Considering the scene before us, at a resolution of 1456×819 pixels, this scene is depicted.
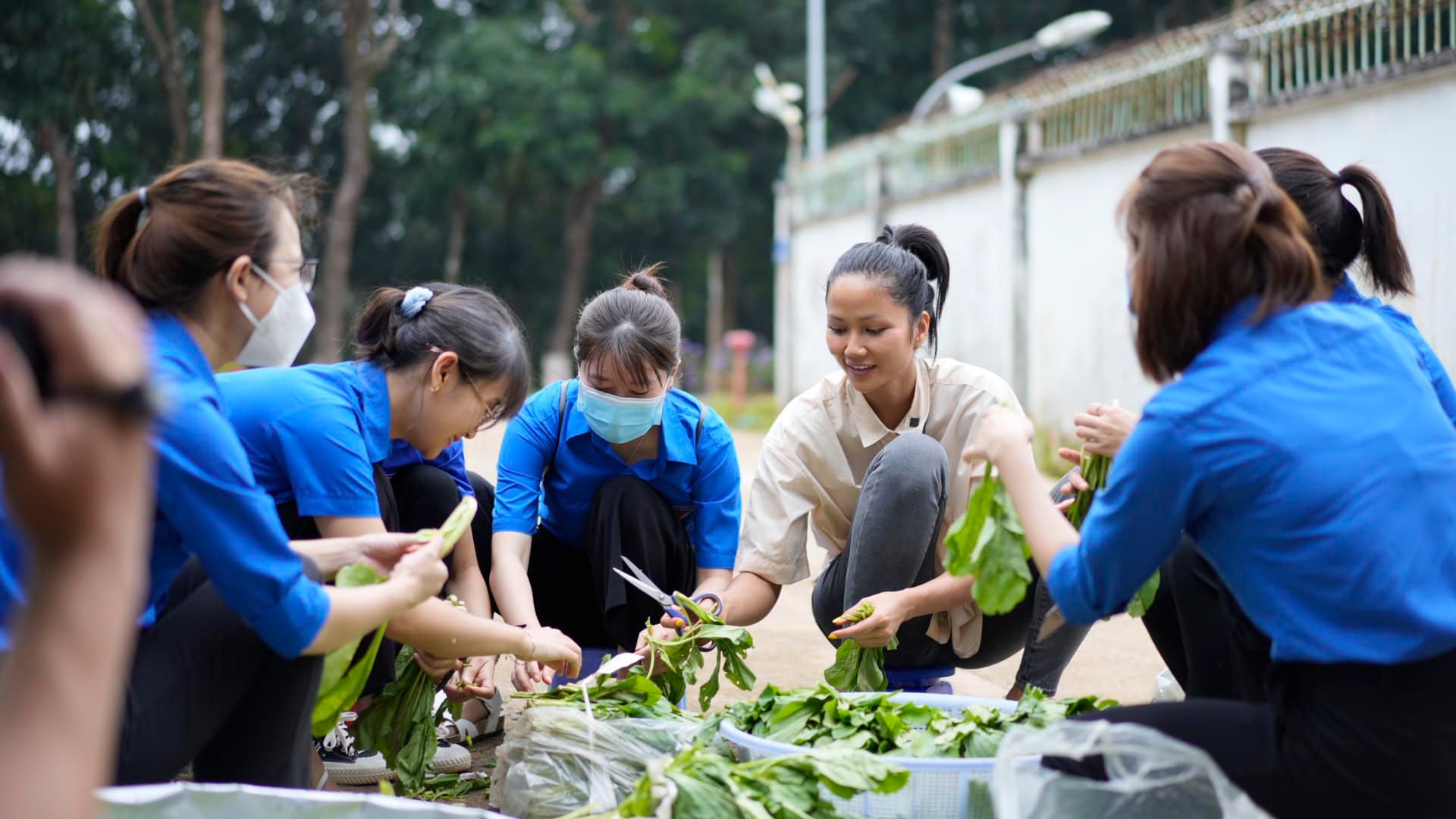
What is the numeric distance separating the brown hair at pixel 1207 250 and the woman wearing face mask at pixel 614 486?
168 centimetres

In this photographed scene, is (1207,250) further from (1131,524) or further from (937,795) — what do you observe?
(937,795)

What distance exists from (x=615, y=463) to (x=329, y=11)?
95.1 ft

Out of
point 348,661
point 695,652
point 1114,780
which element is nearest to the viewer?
point 1114,780

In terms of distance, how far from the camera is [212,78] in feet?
60.0

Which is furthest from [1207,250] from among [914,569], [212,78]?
[212,78]

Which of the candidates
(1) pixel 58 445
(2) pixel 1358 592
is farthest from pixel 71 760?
(2) pixel 1358 592

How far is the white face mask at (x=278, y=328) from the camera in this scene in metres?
2.58

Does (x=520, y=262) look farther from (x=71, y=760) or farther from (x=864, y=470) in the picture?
(x=71, y=760)

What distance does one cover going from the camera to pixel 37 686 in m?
1.31

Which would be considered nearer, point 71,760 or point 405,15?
point 71,760

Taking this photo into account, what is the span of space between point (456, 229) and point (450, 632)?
97.0ft

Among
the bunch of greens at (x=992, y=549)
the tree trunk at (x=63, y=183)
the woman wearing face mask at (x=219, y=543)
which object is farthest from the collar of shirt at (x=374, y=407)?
the tree trunk at (x=63, y=183)

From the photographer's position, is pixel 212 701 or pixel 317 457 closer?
pixel 212 701

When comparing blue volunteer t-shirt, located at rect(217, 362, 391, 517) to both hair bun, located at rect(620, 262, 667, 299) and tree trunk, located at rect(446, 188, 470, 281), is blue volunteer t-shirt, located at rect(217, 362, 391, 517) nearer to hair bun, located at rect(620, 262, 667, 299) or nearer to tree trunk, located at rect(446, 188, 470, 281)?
hair bun, located at rect(620, 262, 667, 299)
